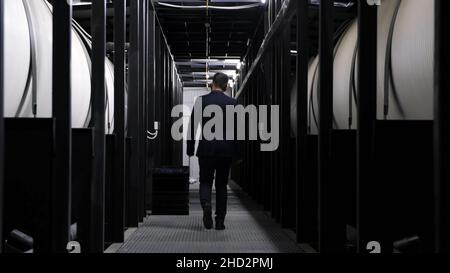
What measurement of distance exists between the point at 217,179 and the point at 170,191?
1215mm

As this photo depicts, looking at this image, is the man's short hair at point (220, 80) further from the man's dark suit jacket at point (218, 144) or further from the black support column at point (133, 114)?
the black support column at point (133, 114)

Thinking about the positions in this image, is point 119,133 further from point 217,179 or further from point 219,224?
point 219,224

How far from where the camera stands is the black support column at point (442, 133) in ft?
6.21

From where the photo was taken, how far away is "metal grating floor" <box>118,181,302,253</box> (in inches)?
163

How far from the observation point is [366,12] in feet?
8.92

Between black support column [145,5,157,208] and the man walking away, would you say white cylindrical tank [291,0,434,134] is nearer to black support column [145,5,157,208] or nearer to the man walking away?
the man walking away

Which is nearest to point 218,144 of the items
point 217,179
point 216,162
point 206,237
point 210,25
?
point 216,162

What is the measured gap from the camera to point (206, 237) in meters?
4.73

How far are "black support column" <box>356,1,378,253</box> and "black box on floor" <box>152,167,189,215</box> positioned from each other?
3736mm

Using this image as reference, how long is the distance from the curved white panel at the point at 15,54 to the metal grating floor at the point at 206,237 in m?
1.45

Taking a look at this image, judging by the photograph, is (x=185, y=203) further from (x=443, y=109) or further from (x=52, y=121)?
(x=443, y=109)

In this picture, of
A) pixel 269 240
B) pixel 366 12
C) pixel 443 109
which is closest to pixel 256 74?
pixel 269 240

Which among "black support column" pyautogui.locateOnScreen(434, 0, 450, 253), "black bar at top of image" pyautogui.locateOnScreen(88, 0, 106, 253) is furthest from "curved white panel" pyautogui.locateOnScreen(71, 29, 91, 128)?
"black support column" pyautogui.locateOnScreen(434, 0, 450, 253)
